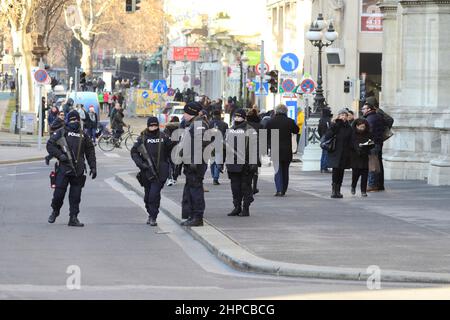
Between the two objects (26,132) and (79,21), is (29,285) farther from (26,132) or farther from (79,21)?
(79,21)

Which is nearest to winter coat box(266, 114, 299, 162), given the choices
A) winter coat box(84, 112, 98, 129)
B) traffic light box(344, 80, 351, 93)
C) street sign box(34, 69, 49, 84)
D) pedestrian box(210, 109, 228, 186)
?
pedestrian box(210, 109, 228, 186)

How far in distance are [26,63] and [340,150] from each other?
139 feet

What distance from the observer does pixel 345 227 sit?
1902 cm

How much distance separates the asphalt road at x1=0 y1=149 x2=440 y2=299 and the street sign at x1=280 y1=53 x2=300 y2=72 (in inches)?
668

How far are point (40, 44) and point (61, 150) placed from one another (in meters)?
45.6

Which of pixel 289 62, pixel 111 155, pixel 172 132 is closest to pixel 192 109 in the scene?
pixel 172 132

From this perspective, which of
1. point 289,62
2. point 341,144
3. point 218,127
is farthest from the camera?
point 289,62

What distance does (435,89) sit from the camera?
30.8m

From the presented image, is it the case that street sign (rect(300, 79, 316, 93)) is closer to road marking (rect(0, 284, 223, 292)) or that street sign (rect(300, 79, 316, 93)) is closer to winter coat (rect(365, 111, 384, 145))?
winter coat (rect(365, 111, 384, 145))

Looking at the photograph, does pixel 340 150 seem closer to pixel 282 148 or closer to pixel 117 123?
pixel 282 148

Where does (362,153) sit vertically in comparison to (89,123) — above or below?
above

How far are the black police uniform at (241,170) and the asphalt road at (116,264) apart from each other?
1.14m

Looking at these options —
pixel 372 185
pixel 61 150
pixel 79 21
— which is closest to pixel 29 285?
pixel 61 150

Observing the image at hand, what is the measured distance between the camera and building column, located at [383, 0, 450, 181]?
30.5 m
